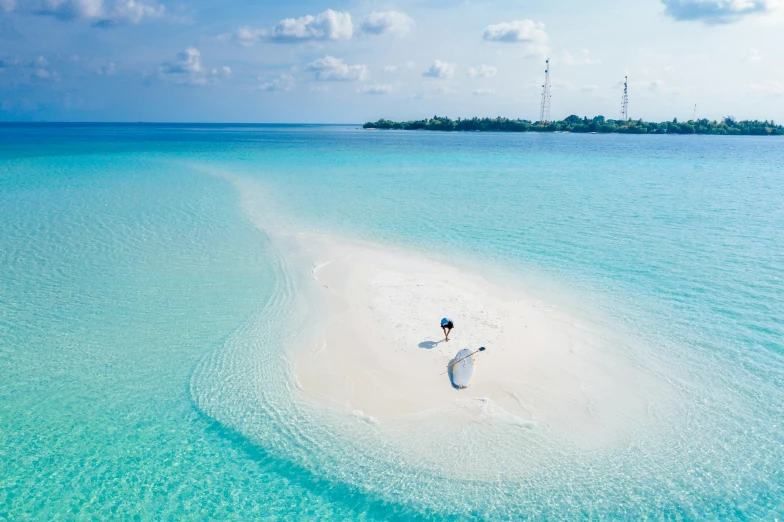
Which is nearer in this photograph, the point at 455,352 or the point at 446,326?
the point at 455,352

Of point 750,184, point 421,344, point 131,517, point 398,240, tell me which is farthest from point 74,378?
point 750,184

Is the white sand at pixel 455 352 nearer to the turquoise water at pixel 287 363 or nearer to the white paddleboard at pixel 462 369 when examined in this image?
the white paddleboard at pixel 462 369

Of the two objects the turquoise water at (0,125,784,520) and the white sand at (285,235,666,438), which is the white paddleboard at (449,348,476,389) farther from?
the turquoise water at (0,125,784,520)

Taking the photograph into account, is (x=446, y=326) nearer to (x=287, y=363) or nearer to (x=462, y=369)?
(x=462, y=369)

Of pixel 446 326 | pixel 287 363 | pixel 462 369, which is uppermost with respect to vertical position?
pixel 446 326

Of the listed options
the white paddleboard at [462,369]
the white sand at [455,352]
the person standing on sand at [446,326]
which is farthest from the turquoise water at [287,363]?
the person standing on sand at [446,326]

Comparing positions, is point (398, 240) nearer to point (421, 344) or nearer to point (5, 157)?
point (421, 344)

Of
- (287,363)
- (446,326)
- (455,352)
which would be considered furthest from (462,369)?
(287,363)
